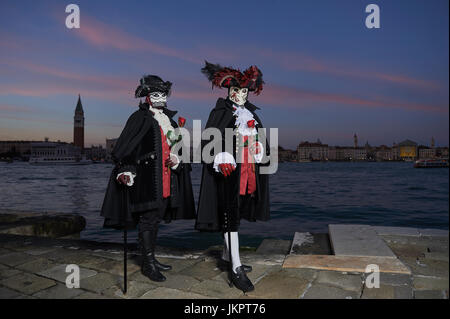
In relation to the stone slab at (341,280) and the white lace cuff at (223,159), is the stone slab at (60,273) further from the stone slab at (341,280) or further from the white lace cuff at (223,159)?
the stone slab at (341,280)

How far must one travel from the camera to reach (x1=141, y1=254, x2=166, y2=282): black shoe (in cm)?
337

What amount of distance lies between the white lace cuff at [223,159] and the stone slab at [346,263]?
137 cm

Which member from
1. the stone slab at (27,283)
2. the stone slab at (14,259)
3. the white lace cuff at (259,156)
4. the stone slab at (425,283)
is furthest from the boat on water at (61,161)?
the stone slab at (425,283)

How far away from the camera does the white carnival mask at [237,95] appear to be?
11.6 ft

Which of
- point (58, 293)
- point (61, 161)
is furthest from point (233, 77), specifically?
point (61, 161)

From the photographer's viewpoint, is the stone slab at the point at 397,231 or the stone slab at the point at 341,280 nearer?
the stone slab at the point at 341,280

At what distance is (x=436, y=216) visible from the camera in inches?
747

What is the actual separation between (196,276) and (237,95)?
1910 mm

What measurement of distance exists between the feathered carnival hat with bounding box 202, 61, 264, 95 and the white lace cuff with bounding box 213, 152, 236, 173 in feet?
2.50

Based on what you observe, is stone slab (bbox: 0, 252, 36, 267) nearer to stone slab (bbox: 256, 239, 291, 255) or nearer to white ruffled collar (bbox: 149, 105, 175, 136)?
white ruffled collar (bbox: 149, 105, 175, 136)

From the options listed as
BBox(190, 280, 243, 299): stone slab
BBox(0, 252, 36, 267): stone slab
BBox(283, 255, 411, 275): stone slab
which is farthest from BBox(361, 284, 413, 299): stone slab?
BBox(0, 252, 36, 267): stone slab
